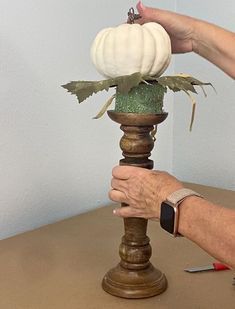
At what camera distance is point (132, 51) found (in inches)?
29.5

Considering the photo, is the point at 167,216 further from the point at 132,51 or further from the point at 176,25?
the point at 176,25

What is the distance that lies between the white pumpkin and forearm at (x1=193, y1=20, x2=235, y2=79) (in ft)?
0.90

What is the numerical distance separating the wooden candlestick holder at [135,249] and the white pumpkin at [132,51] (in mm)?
68

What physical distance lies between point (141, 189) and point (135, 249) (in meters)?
0.11

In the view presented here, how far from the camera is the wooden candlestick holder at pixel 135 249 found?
783mm

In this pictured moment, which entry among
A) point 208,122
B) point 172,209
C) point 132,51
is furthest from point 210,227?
point 208,122

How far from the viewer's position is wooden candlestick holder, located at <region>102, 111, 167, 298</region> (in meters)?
0.78

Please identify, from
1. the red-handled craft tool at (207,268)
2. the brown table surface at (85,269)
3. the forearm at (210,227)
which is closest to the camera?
the forearm at (210,227)

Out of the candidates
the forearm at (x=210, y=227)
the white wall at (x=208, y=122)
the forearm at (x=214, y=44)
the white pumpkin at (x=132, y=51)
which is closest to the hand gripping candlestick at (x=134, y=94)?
the white pumpkin at (x=132, y=51)

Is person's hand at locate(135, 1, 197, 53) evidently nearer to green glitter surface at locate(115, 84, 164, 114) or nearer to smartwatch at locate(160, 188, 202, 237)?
green glitter surface at locate(115, 84, 164, 114)

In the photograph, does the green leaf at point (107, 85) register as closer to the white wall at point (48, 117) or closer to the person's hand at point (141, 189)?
the person's hand at point (141, 189)

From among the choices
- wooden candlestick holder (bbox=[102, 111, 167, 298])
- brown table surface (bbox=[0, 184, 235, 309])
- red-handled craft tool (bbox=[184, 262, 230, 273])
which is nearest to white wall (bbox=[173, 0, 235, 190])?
brown table surface (bbox=[0, 184, 235, 309])

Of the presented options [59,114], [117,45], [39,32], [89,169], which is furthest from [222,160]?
[117,45]

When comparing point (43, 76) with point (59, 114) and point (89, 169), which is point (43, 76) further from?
point (89, 169)
